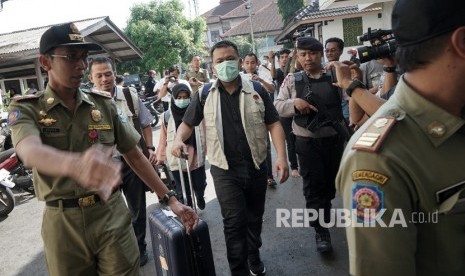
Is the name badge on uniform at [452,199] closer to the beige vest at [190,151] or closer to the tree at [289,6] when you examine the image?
the beige vest at [190,151]

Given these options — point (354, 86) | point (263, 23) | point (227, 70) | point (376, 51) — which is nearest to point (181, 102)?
point (227, 70)

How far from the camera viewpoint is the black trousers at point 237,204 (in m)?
3.00

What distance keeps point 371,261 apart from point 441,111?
1.49 ft

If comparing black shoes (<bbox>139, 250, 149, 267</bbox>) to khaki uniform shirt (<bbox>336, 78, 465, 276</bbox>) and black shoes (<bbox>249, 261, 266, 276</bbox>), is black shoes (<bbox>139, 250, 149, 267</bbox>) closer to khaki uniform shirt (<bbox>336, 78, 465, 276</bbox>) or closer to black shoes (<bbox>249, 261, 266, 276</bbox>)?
black shoes (<bbox>249, 261, 266, 276</bbox>)

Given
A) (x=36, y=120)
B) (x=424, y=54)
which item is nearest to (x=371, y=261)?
(x=424, y=54)

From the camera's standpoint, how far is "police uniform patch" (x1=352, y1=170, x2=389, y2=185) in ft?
3.27

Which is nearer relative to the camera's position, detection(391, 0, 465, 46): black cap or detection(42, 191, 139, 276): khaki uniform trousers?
detection(391, 0, 465, 46): black cap

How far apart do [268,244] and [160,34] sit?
28.1 meters

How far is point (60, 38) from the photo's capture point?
203 cm

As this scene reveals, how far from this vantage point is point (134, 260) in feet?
7.22

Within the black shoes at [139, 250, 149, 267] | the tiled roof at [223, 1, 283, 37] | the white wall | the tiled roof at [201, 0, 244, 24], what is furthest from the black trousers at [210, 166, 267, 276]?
the tiled roof at [201, 0, 244, 24]

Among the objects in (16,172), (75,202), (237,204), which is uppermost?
(75,202)

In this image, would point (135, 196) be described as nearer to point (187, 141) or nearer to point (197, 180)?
point (187, 141)

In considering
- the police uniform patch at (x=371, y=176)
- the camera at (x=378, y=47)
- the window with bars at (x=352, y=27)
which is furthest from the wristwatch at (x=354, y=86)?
the window with bars at (x=352, y=27)
